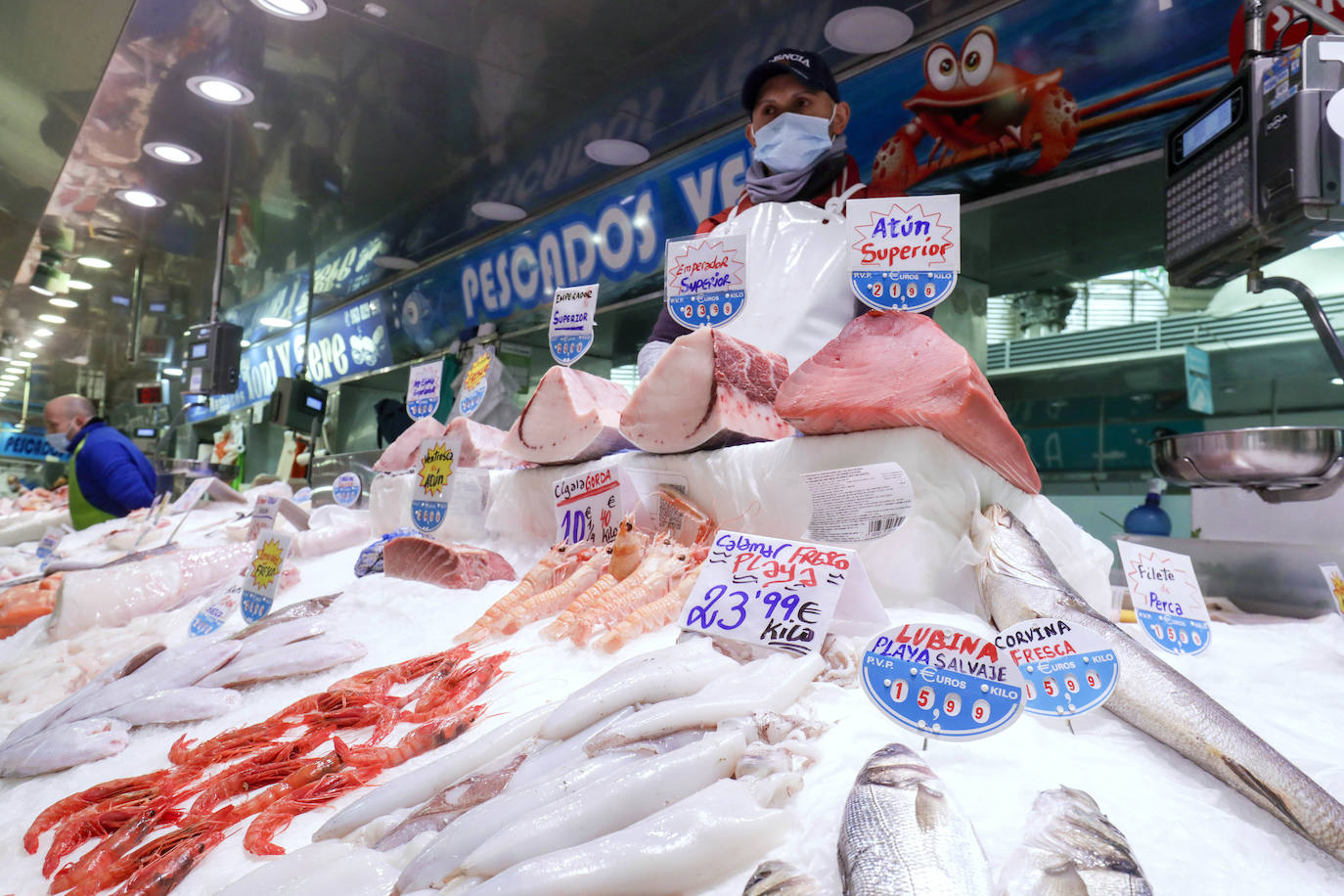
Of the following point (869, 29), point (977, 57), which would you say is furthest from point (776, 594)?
point (869, 29)

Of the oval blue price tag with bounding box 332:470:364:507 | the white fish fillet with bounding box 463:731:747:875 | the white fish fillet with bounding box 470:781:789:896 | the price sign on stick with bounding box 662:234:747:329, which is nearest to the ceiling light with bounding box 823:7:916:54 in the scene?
the price sign on stick with bounding box 662:234:747:329

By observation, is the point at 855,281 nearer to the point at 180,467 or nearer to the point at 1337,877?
the point at 1337,877

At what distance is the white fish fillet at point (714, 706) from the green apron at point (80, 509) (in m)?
6.56

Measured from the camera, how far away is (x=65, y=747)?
181 cm

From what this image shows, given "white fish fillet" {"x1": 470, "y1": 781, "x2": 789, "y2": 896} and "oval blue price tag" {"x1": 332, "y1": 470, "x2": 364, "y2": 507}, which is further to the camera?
"oval blue price tag" {"x1": 332, "y1": 470, "x2": 364, "y2": 507}

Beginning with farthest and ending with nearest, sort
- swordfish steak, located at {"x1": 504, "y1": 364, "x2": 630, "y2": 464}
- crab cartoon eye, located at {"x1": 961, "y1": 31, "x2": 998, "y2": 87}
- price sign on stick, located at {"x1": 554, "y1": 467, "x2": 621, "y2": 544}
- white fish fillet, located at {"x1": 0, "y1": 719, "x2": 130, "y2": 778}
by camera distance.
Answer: crab cartoon eye, located at {"x1": 961, "y1": 31, "x2": 998, "y2": 87}, swordfish steak, located at {"x1": 504, "y1": 364, "x2": 630, "y2": 464}, price sign on stick, located at {"x1": 554, "y1": 467, "x2": 621, "y2": 544}, white fish fillet, located at {"x1": 0, "y1": 719, "x2": 130, "y2": 778}

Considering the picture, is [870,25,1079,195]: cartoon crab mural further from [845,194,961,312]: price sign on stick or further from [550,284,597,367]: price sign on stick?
[845,194,961,312]: price sign on stick

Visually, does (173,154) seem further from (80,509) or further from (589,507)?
(589,507)

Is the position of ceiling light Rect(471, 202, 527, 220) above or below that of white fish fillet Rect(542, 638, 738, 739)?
above

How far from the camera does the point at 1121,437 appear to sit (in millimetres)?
8180

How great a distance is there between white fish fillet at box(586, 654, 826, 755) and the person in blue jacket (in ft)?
20.7

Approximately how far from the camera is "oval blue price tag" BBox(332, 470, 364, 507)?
4.33 metres

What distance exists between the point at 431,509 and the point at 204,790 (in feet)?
4.76

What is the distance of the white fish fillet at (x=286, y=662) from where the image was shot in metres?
2.05
